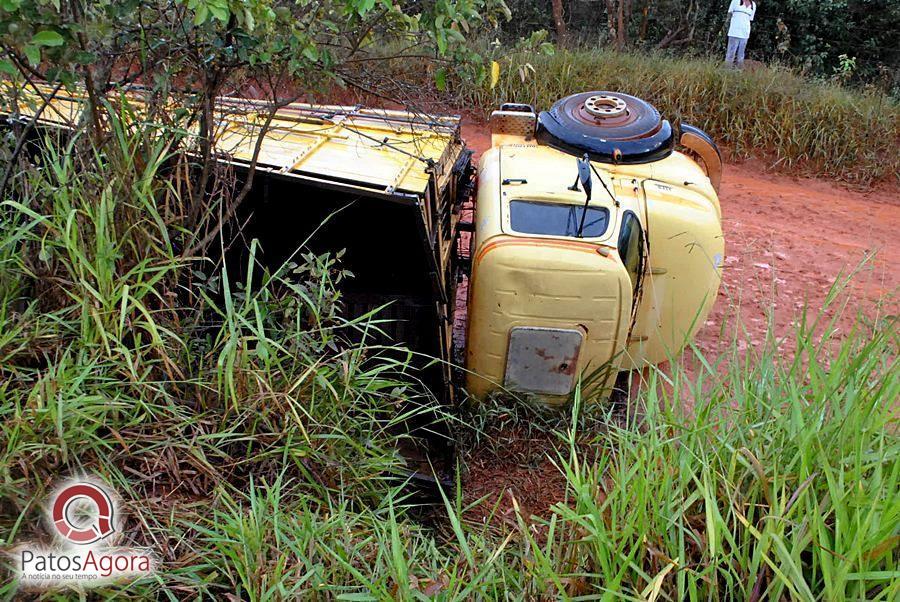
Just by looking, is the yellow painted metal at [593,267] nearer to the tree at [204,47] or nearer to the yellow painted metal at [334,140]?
the yellow painted metal at [334,140]

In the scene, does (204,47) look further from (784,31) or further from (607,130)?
(784,31)

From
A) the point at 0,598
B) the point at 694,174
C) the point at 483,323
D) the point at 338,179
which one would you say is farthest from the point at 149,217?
the point at 694,174

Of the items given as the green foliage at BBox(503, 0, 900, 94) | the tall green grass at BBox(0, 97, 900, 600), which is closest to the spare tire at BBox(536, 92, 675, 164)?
the tall green grass at BBox(0, 97, 900, 600)

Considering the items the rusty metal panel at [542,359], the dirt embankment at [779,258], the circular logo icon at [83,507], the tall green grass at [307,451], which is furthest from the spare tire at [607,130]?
the circular logo icon at [83,507]

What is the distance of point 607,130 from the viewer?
456 centimetres

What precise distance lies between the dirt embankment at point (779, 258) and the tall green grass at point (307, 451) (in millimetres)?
977

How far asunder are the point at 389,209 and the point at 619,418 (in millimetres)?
1691

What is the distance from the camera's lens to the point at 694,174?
4.48m

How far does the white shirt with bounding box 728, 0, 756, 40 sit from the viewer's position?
10570mm

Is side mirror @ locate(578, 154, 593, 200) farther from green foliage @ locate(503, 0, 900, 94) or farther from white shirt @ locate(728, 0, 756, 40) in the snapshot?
green foliage @ locate(503, 0, 900, 94)

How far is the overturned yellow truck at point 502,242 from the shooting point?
365 centimetres

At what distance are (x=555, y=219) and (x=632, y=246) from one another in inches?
17.7

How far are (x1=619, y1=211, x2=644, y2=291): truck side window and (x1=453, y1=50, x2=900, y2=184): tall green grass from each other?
5.88m

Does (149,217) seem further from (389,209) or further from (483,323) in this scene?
(483,323)
